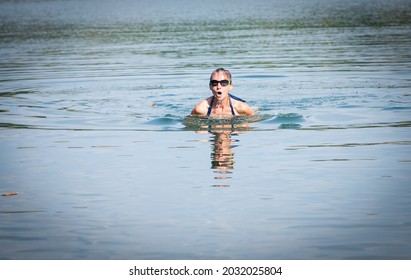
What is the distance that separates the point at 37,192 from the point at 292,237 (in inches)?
143

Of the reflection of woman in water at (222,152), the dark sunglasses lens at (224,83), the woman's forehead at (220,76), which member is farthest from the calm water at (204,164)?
the woman's forehead at (220,76)

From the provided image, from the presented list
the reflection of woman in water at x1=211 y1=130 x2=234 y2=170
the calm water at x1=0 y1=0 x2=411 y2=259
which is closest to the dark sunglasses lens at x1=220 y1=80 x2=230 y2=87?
the calm water at x1=0 y1=0 x2=411 y2=259

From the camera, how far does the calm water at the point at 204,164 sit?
8.84 m

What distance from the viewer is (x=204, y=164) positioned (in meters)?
12.2

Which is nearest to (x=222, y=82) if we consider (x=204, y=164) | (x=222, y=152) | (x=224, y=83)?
(x=224, y=83)

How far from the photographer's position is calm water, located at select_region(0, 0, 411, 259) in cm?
884

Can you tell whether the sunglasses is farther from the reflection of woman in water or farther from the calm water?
the reflection of woman in water

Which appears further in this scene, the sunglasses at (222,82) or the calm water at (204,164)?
the sunglasses at (222,82)

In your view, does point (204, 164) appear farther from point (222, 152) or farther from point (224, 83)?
point (224, 83)

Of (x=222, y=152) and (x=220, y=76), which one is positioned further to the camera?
(x=220, y=76)

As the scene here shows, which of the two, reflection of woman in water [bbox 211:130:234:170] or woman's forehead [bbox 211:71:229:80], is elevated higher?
woman's forehead [bbox 211:71:229:80]

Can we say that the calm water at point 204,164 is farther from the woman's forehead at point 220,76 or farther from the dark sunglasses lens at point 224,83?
the woman's forehead at point 220,76

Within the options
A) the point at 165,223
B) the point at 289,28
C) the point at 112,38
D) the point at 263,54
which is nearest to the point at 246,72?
the point at 263,54

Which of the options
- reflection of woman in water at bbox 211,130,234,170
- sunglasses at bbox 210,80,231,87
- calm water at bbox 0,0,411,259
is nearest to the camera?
calm water at bbox 0,0,411,259
